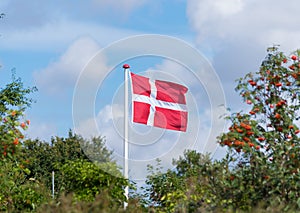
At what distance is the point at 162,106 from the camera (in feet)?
43.5

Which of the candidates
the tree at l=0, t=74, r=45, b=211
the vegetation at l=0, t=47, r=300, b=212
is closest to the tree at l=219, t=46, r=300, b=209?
the vegetation at l=0, t=47, r=300, b=212

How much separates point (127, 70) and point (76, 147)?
3002 centimetres

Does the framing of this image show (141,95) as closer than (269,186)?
No

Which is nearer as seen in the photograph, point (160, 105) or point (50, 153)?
point (160, 105)

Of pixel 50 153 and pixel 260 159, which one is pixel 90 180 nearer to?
pixel 260 159

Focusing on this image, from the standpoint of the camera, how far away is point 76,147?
144ft

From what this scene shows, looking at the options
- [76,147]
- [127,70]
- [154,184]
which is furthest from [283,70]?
[76,147]

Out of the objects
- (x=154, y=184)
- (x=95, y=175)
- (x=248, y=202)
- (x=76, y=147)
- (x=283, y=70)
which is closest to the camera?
(x=248, y=202)

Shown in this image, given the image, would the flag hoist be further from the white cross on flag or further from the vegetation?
the vegetation

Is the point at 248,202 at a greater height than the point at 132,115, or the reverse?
the point at 132,115

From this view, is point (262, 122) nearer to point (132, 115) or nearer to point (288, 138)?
point (288, 138)

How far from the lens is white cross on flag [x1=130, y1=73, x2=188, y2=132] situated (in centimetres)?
1308

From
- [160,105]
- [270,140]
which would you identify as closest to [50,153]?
[160,105]

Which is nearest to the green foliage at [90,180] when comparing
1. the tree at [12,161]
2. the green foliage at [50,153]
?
the tree at [12,161]
